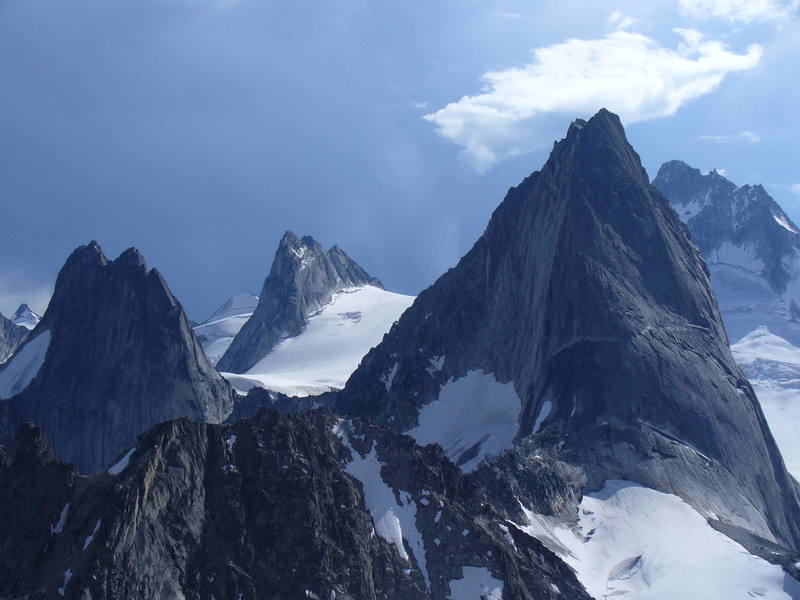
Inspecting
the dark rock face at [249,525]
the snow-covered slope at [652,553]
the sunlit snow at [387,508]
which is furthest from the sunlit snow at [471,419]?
the dark rock face at [249,525]

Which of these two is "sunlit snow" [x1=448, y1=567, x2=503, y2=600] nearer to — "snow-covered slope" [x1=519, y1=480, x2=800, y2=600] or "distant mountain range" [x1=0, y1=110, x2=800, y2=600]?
"distant mountain range" [x1=0, y1=110, x2=800, y2=600]

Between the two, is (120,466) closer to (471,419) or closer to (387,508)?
(387,508)

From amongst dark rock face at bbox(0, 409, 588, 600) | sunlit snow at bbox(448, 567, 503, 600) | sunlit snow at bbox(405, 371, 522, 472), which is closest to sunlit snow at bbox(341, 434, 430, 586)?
dark rock face at bbox(0, 409, 588, 600)

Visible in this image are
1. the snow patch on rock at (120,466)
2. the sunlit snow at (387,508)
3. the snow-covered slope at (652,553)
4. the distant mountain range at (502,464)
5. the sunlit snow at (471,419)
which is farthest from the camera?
the sunlit snow at (471,419)

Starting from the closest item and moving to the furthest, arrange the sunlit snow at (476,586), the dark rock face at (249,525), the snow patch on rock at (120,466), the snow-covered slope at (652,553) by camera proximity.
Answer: the dark rock face at (249,525), the snow patch on rock at (120,466), the sunlit snow at (476,586), the snow-covered slope at (652,553)

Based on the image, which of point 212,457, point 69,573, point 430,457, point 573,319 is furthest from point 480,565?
A: point 573,319

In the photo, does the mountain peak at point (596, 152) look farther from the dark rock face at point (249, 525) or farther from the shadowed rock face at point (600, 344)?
the dark rock face at point (249, 525)
